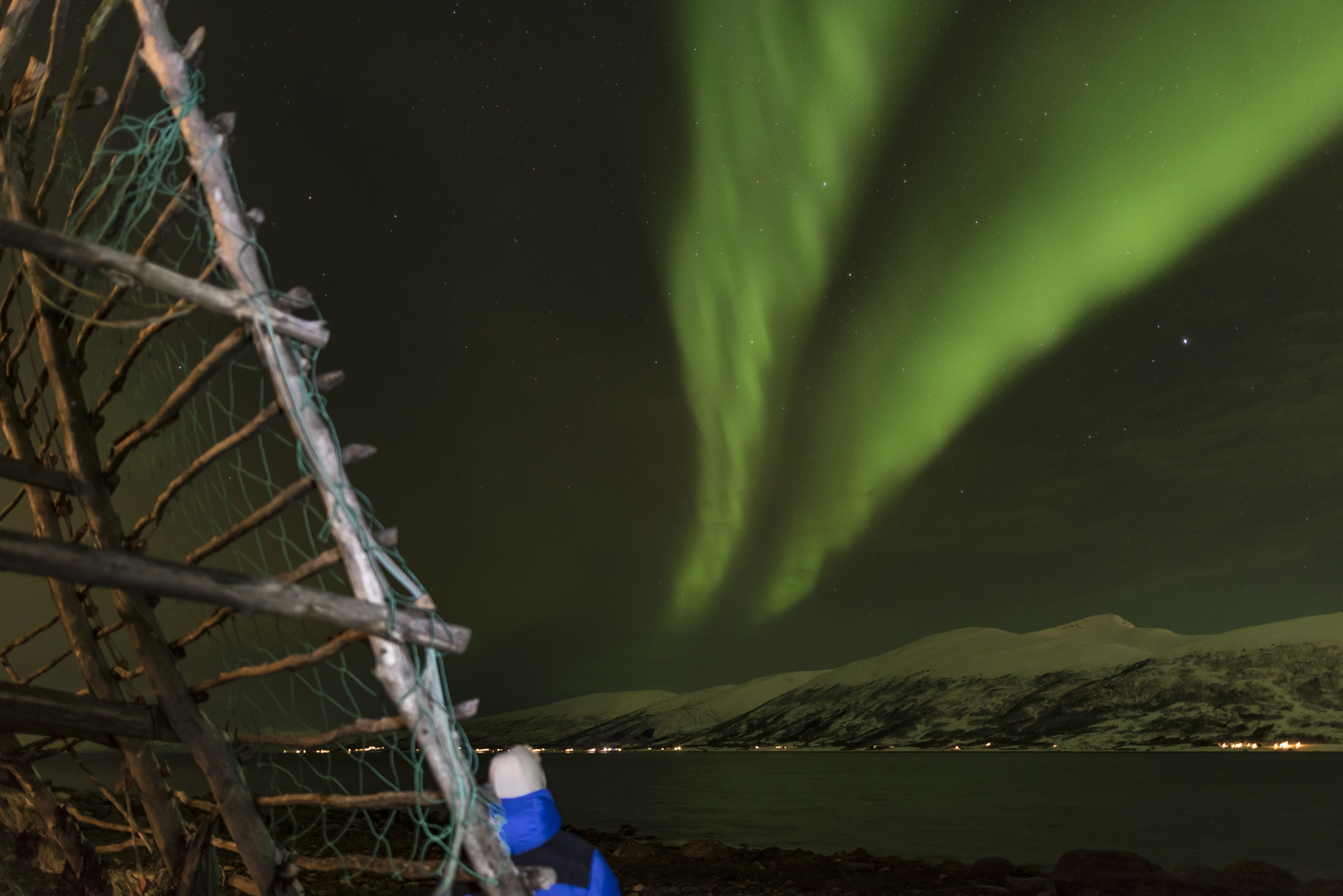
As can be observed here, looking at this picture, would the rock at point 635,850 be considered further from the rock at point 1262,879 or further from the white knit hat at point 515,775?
the white knit hat at point 515,775

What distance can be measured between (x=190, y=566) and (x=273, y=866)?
184cm

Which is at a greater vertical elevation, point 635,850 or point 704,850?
point 635,850

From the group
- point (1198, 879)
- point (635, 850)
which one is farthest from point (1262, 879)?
point (635, 850)

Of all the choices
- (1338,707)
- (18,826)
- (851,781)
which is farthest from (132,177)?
(1338,707)

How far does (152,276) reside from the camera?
7.67 ft

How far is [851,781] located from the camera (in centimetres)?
5847

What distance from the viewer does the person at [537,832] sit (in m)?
2.43

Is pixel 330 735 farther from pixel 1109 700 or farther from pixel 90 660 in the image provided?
pixel 1109 700

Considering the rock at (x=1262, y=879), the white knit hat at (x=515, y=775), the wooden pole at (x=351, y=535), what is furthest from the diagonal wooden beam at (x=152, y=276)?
the rock at (x=1262, y=879)

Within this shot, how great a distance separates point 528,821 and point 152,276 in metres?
2.05

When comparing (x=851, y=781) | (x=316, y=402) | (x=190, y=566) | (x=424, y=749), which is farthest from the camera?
(x=851, y=781)

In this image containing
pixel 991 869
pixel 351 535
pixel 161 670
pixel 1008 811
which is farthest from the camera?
pixel 1008 811

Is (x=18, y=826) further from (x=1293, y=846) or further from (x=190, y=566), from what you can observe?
(x=1293, y=846)

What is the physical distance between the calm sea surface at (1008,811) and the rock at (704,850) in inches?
351
